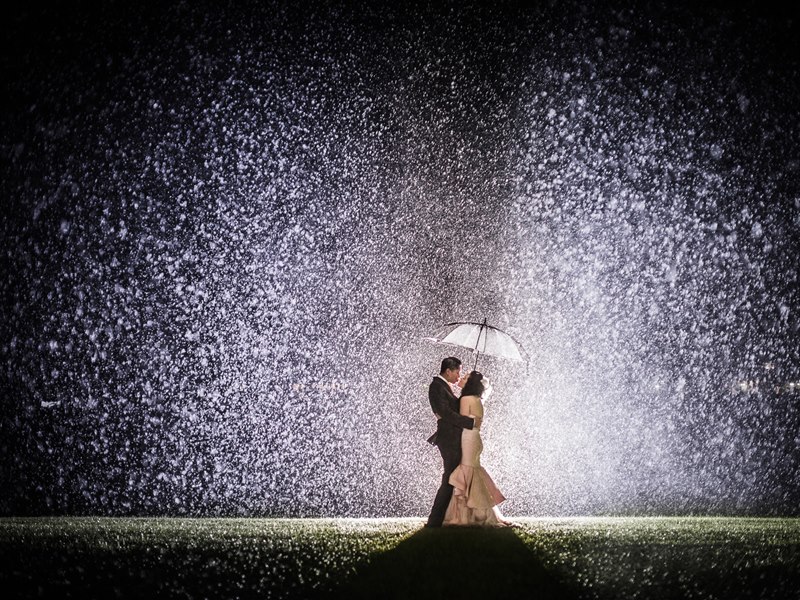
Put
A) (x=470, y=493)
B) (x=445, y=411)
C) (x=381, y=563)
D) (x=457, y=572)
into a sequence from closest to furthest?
1. (x=457, y=572)
2. (x=381, y=563)
3. (x=470, y=493)
4. (x=445, y=411)

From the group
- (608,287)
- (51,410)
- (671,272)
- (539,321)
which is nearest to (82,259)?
(51,410)

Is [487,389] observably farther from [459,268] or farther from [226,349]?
[226,349]

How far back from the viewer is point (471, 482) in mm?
6371

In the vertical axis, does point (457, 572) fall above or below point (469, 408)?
below

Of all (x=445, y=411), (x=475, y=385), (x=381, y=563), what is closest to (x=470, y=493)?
(x=445, y=411)

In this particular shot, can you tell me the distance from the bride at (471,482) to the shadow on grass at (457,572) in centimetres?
50

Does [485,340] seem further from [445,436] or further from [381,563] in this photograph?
[381,563]

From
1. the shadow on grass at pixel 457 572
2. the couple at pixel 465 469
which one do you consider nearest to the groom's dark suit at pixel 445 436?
the couple at pixel 465 469

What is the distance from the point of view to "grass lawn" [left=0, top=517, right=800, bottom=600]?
4.33 metres

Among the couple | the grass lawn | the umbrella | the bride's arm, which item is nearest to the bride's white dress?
the couple

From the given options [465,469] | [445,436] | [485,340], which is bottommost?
[465,469]

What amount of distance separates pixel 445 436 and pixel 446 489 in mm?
502

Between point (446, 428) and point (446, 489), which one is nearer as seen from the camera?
point (446, 489)

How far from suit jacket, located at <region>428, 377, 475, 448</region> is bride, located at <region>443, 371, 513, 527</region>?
119mm
